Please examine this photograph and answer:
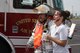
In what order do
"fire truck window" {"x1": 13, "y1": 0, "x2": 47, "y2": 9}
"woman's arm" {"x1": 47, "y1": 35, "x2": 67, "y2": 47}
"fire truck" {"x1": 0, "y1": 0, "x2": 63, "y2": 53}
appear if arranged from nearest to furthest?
"woman's arm" {"x1": 47, "y1": 35, "x2": 67, "y2": 47}
"fire truck" {"x1": 0, "y1": 0, "x2": 63, "y2": 53}
"fire truck window" {"x1": 13, "y1": 0, "x2": 47, "y2": 9}

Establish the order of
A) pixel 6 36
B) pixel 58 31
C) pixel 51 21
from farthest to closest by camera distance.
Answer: pixel 6 36
pixel 51 21
pixel 58 31

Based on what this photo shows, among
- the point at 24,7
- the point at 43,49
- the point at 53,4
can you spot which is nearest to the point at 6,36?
the point at 24,7

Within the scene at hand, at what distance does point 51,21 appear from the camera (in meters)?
7.41

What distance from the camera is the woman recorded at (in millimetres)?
6211

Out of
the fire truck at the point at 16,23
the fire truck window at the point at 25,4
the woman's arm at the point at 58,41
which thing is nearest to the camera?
the woman's arm at the point at 58,41

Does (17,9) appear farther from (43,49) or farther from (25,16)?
(43,49)

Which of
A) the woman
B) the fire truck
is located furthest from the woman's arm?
the fire truck

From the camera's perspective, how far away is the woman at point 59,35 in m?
6.21

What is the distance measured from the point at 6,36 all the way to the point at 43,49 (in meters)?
2.05

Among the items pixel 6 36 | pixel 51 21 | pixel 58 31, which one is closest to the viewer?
pixel 58 31

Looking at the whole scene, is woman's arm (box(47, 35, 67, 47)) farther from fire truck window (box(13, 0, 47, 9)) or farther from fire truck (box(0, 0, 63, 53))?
fire truck window (box(13, 0, 47, 9))

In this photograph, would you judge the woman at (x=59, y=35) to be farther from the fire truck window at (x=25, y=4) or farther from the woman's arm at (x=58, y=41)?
the fire truck window at (x=25, y=4)

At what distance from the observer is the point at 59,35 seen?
20.7ft

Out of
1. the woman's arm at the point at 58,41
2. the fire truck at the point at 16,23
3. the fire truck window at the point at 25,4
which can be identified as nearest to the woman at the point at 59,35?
the woman's arm at the point at 58,41
